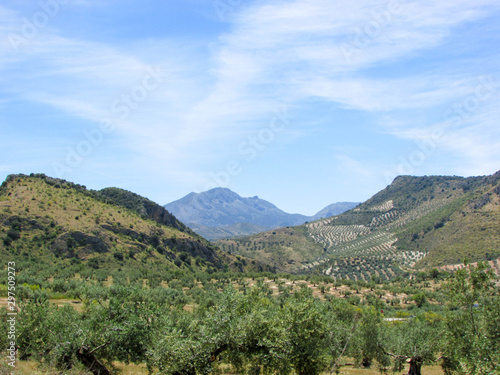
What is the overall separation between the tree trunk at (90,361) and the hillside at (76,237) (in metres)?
41.3

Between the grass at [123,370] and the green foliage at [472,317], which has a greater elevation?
the green foliage at [472,317]

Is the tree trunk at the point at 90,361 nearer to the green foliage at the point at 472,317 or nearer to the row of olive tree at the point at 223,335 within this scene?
the row of olive tree at the point at 223,335

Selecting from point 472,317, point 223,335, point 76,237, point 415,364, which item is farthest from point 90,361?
point 76,237

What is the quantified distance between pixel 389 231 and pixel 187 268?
5448 inches

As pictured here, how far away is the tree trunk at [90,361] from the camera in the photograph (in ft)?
65.4

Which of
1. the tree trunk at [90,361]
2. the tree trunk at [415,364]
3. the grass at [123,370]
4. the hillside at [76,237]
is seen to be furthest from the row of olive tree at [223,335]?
the hillside at [76,237]

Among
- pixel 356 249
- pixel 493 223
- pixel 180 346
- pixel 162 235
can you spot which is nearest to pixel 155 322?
pixel 180 346

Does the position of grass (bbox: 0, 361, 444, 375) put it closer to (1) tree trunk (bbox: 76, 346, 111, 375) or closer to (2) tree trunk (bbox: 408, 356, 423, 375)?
(1) tree trunk (bbox: 76, 346, 111, 375)

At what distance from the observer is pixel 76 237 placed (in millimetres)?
76250

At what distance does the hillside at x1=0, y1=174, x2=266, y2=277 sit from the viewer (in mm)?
68438

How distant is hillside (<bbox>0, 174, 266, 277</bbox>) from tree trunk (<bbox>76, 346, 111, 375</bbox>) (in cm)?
4129

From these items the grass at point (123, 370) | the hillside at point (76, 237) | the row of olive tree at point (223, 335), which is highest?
the hillside at point (76, 237)

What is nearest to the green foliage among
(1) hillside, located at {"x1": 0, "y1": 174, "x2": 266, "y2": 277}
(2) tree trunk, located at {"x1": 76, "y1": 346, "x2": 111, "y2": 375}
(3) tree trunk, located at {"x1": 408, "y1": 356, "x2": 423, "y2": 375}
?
(3) tree trunk, located at {"x1": 408, "y1": 356, "x2": 423, "y2": 375}

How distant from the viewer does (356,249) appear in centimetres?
18338
